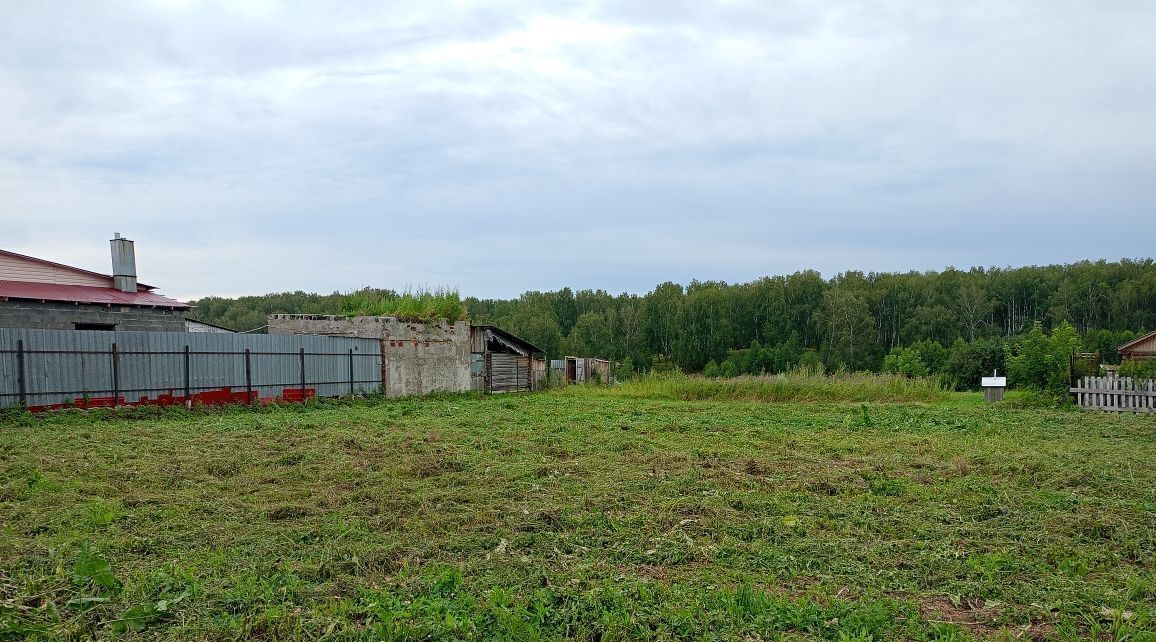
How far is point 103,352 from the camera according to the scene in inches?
619

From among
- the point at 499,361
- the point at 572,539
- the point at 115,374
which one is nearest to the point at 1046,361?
the point at 499,361

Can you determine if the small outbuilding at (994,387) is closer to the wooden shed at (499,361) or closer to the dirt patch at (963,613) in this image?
the wooden shed at (499,361)

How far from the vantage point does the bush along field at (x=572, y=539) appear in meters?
4.04

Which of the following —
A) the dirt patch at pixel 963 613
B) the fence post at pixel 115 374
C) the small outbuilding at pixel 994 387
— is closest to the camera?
the dirt patch at pixel 963 613

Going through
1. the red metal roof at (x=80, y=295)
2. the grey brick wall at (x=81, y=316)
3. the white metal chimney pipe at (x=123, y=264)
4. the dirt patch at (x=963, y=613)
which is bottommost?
the dirt patch at (x=963, y=613)

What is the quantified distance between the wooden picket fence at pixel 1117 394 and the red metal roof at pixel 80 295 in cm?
2512

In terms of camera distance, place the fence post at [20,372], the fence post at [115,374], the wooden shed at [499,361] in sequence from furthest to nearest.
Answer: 1. the wooden shed at [499,361]
2. the fence post at [115,374]
3. the fence post at [20,372]

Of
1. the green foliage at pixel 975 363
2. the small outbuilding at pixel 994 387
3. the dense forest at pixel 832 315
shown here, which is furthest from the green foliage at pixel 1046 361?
the dense forest at pixel 832 315

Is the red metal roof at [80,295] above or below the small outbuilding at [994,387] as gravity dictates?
above

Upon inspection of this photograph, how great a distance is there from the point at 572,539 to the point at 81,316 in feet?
65.8

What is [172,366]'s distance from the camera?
17156mm

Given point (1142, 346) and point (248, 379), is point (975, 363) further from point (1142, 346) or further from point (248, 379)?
point (248, 379)

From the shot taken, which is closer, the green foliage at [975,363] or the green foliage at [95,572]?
the green foliage at [95,572]

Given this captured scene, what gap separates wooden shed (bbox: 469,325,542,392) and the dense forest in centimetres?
2914
